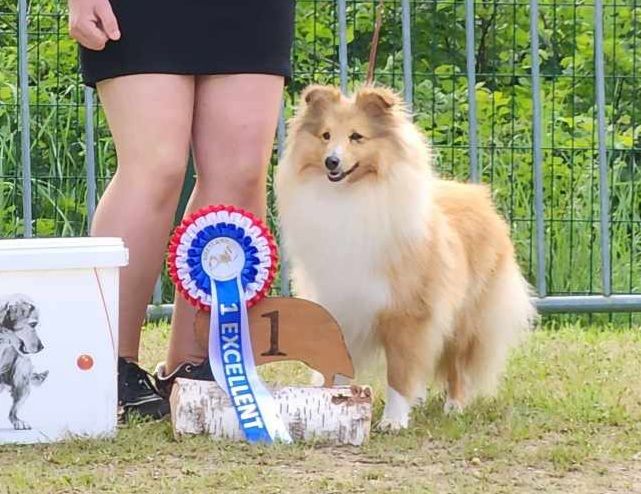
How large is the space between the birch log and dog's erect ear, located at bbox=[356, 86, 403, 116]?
0.82 metres

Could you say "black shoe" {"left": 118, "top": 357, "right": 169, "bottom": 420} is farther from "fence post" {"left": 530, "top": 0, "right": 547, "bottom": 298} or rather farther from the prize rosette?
"fence post" {"left": 530, "top": 0, "right": 547, "bottom": 298}

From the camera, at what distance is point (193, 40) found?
11.5 feet

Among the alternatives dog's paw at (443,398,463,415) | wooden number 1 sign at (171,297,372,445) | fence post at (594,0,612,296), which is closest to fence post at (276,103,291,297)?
fence post at (594,0,612,296)

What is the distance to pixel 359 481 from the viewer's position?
297 centimetres

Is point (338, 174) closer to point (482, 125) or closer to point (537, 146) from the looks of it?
point (537, 146)

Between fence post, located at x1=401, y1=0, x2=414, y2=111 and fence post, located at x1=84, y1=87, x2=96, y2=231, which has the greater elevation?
fence post, located at x1=401, y1=0, x2=414, y2=111

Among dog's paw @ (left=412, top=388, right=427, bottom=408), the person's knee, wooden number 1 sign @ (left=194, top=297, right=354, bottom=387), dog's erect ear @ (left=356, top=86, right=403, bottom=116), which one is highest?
dog's erect ear @ (left=356, top=86, right=403, bottom=116)

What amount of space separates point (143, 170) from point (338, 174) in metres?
0.52

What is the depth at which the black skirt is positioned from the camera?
348cm

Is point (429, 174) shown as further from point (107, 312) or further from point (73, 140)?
point (73, 140)

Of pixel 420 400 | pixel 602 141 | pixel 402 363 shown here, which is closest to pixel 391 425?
pixel 402 363

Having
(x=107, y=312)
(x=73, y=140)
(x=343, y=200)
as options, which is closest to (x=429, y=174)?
Result: (x=343, y=200)

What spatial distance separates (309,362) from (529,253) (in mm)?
2550

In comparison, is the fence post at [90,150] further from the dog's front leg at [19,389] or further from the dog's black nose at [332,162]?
the dog's front leg at [19,389]
